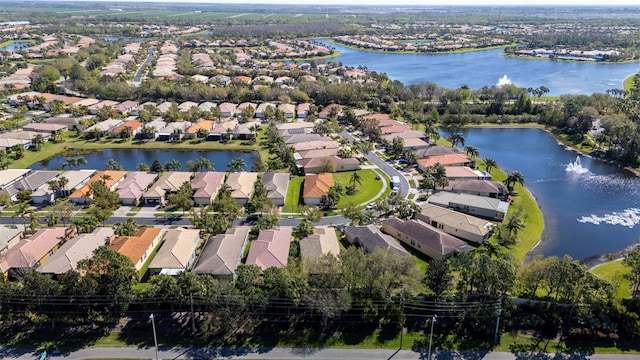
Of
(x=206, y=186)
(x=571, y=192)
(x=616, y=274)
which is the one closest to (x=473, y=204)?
(x=616, y=274)

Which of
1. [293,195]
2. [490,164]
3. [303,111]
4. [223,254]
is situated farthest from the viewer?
[303,111]

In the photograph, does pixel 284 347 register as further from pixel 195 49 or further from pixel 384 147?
pixel 195 49

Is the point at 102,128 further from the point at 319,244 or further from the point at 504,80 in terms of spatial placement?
the point at 504,80

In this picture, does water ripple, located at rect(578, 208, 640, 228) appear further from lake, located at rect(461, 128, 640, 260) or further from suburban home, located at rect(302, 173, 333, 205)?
suburban home, located at rect(302, 173, 333, 205)

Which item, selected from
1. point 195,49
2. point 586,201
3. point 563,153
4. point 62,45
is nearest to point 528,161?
point 563,153

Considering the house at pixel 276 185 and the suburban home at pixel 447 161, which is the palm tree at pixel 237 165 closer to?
the house at pixel 276 185

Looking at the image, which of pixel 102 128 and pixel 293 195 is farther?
pixel 102 128
